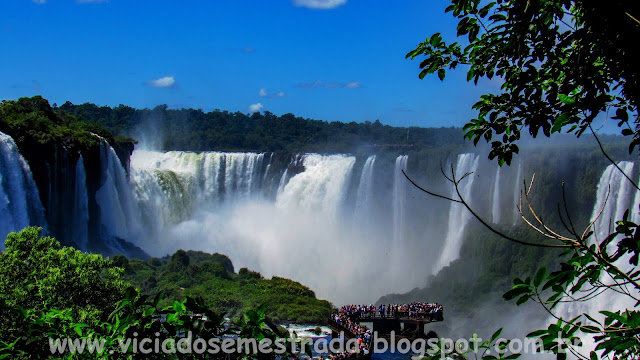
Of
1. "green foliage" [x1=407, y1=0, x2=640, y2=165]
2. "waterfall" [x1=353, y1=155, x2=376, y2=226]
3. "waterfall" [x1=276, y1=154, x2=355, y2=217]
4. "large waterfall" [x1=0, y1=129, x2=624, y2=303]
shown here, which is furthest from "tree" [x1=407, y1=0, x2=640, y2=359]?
"waterfall" [x1=276, y1=154, x2=355, y2=217]

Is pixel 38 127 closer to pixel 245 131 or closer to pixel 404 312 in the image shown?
pixel 404 312

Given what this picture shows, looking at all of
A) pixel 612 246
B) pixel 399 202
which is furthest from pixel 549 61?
pixel 399 202

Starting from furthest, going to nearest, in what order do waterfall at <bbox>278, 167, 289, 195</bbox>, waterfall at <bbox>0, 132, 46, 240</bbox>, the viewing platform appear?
waterfall at <bbox>278, 167, 289, 195</bbox>
waterfall at <bbox>0, 132, 46, 240</bbox>
the viewing platform

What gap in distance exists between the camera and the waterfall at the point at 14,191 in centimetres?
2150

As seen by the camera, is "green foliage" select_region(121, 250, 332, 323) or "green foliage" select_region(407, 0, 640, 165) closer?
"green foliage" select_region(407, 0, 640, 165)

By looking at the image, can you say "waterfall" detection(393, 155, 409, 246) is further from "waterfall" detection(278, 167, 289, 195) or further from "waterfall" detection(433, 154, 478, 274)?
"waterfall" detection(278, 167, 289, 195)

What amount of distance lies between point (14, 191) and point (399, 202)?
19.3 m

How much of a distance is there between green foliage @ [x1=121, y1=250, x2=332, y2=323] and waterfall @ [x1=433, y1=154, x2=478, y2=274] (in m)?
7.40

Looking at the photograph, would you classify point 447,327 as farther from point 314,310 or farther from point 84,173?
point 84,173

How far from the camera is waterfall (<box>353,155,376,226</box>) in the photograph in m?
33.9

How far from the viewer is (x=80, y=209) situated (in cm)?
2711

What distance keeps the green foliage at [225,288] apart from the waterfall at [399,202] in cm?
759

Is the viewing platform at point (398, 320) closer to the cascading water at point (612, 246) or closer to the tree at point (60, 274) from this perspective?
the cascading water at point (612, 246)

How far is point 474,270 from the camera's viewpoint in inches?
1062
